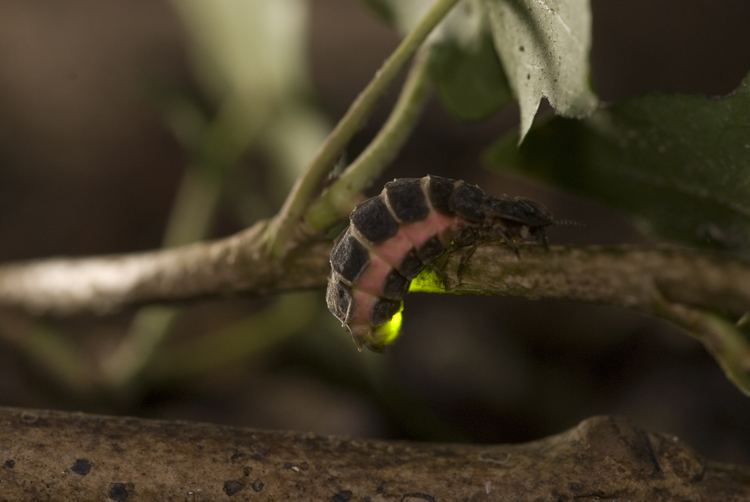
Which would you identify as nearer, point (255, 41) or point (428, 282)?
point (428, 282)

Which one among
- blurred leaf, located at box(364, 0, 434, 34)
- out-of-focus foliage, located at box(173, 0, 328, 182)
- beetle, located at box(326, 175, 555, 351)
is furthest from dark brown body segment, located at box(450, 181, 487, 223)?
out-of-focus foliage, located at box(173, 0, 328, 182)

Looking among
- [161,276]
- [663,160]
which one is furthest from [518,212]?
[161,276]

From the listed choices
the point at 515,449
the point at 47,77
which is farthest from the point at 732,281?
the point at 47,77

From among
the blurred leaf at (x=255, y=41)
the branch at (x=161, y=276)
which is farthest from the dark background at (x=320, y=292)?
the blurred leaf at (x=255, y=41)

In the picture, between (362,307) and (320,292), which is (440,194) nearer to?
(362,307)

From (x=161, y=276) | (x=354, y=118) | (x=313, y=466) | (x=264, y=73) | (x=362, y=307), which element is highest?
(x=354, y=118)

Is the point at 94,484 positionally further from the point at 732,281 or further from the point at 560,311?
the point at 560,311

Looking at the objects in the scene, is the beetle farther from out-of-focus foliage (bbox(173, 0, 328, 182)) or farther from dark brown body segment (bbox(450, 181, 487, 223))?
out-of-focus foliage (bbox(173, 0, 328, 182))

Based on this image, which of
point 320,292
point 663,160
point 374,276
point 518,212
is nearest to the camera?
point 374,276
